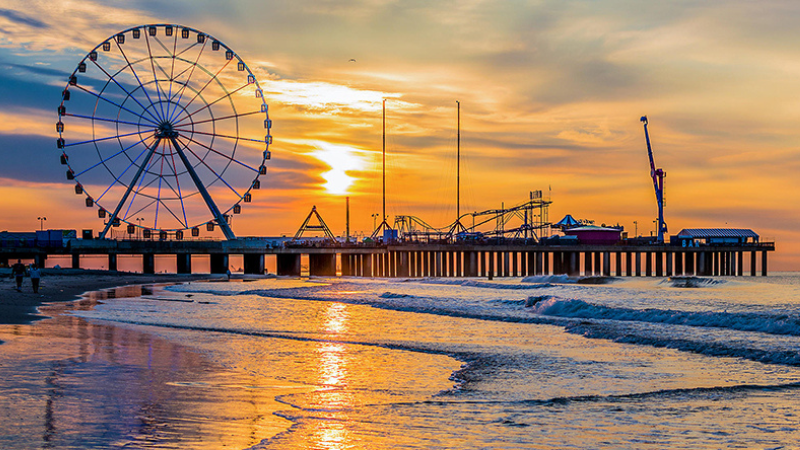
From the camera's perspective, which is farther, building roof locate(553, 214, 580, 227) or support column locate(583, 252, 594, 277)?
building roof locate(553, 214, 580, 227)

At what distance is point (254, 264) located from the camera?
9525 centimetres

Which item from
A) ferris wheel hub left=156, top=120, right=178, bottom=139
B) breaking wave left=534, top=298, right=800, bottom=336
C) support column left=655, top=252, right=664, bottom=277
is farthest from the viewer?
support column left=655, top=252, right=664, bottom=277

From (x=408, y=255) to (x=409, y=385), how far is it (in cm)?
9141

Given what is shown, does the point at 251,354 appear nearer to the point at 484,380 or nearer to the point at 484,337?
the point at 484,380

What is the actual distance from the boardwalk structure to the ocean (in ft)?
220

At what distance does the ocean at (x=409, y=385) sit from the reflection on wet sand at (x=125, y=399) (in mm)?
39

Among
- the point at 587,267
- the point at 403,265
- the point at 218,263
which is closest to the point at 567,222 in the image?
the point at 587,267

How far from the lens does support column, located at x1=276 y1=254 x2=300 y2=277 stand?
97375mm

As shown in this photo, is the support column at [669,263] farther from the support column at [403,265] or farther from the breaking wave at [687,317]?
the breaking wave at [687,317]

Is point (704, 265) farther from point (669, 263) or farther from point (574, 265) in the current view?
point (574, 265)

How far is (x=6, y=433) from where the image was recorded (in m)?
8.14

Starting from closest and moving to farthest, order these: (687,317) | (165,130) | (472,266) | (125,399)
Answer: (125,399)
(687,317)
(165,130)
(472,266)

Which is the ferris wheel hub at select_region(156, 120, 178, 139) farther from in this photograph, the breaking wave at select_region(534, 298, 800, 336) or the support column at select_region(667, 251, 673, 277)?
the support column at select_region(667, 251, 673, 277)

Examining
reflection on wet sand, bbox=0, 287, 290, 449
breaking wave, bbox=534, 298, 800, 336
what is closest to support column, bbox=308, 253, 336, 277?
breaking wave, bbox=534, 298, 800, 336
